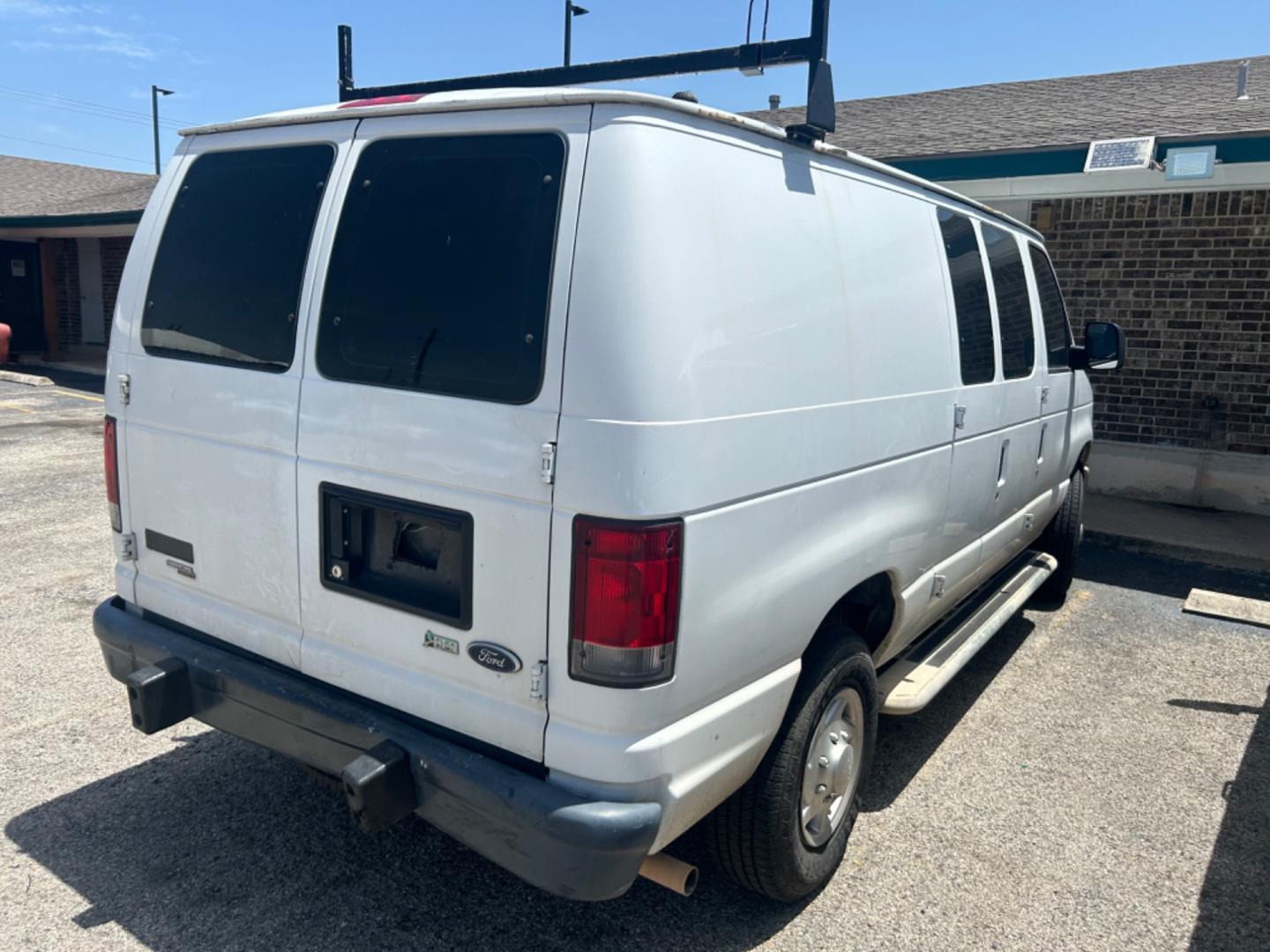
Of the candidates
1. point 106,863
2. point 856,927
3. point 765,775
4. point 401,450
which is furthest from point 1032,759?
point 106,863

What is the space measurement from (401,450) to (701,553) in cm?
83

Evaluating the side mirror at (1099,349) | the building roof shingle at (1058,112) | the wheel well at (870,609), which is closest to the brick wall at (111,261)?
the building roof shingle at (1058,112)

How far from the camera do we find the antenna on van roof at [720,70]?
289 cm

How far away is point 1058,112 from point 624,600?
967cm

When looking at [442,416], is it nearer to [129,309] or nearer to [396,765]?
[396,765]

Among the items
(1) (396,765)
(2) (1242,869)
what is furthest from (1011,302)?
(1) (396,765)

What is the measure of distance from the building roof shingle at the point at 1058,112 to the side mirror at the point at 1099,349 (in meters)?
2.71

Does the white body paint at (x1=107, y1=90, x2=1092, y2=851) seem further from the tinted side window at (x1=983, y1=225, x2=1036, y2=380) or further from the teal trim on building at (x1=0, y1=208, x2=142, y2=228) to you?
the teal trim on building at (x1=0, y1=208, x2=142, y2=228)

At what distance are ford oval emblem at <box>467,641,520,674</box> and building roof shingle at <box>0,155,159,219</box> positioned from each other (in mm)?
16584

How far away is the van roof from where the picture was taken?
234 centimetres

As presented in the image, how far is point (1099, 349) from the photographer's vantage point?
5.59m

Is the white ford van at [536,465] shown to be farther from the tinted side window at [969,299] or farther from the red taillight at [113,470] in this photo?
the tinted side window at [969,299]

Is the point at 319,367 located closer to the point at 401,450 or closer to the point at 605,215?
the point at 401,450

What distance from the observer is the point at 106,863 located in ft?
10.4
